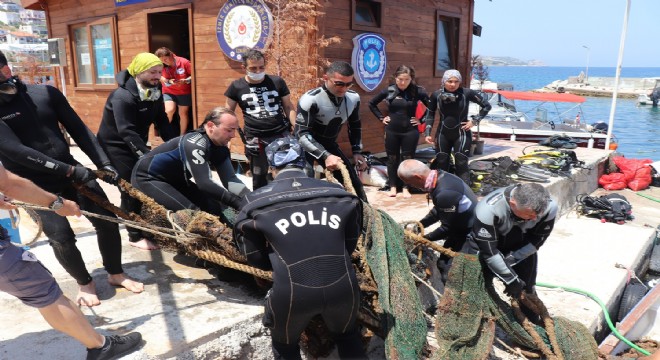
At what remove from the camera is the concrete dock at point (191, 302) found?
2967 millimetres

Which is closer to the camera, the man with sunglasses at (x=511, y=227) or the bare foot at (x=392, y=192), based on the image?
Answer: the man with sunglasses at (x=511, y=227)

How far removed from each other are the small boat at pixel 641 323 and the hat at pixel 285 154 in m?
3.74

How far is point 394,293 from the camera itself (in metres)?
3.43

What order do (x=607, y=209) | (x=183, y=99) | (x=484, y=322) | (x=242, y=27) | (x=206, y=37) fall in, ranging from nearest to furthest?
(x=484, y=322) < (x=242, y=27) < (x=206, y=37) < (x=183, y=99) < (x=607, y=209)

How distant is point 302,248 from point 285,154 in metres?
0.67

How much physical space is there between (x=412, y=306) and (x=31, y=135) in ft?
9.57

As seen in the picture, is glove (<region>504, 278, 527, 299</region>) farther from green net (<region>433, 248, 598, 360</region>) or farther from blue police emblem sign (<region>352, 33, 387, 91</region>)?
blue police emblem sign (<region>352, 33, 387, 91</region>)

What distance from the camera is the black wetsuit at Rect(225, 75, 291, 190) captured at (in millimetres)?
5031

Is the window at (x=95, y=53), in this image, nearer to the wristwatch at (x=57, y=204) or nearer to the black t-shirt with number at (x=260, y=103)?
the black t-shirt with number at (x=260, y=103)

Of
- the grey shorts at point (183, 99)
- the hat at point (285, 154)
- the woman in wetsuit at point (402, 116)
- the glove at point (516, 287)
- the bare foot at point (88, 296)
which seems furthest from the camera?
the grey shorts at point (183, 99)

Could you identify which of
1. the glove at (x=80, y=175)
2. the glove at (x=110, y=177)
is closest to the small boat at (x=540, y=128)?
the glove at (x=110, y=177)

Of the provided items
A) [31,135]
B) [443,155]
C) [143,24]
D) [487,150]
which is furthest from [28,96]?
[487,150]

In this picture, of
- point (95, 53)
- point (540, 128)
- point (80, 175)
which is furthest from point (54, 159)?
point (540, 128)

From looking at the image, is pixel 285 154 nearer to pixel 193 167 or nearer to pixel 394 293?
pixel 193 167
